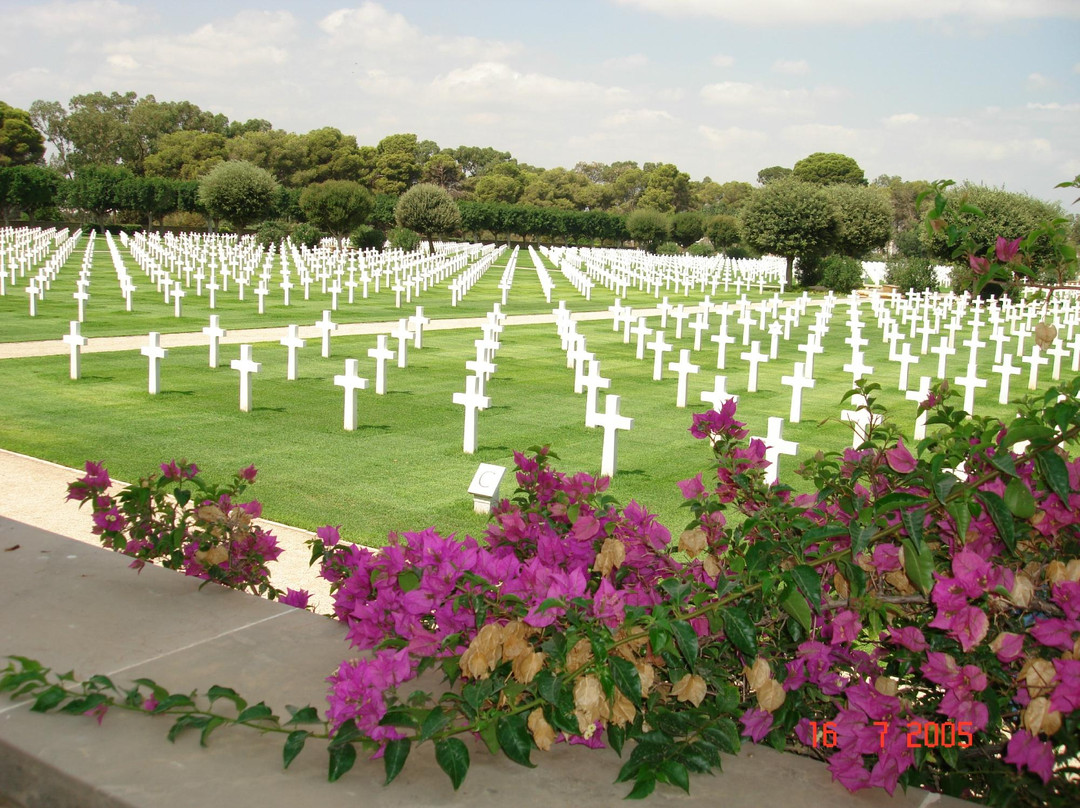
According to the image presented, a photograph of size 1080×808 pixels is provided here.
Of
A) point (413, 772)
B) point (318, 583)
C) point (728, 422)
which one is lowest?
point (318, 583)

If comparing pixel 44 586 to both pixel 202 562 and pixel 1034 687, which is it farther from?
pixel 1034 687

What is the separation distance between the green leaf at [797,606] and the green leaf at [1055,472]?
0.51 m

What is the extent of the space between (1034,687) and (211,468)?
7.72 m

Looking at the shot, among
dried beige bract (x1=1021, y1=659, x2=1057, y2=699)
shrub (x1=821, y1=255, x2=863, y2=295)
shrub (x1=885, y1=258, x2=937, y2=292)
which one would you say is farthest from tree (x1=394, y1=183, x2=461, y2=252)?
dried beige bract (x1=1021, y1=659, x2=1057, y2=699)

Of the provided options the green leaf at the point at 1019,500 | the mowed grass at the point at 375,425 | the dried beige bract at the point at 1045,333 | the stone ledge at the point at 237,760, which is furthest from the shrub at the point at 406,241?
the green leaf at the point at 1019,500

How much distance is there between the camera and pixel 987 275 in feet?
7.45

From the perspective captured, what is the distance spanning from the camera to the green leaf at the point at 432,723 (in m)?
1.90

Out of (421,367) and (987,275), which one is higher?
(987,275)

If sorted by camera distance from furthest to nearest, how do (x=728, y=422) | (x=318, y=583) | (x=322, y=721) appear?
1. (x=318, y=583)
2. (x=728, y=422)
3. (x=322, y=721)

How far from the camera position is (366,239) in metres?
60.2

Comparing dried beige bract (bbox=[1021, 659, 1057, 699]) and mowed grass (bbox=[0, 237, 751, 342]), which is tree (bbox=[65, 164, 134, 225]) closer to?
mowed grass (bbox=[0, 237, 751, 342])

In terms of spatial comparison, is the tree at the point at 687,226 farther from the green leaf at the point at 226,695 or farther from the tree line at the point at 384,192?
the green leaf at the point at 226,695

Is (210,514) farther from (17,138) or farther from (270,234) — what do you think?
(17,138)

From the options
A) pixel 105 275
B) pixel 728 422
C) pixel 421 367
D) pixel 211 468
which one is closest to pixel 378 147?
pixel 105 275
